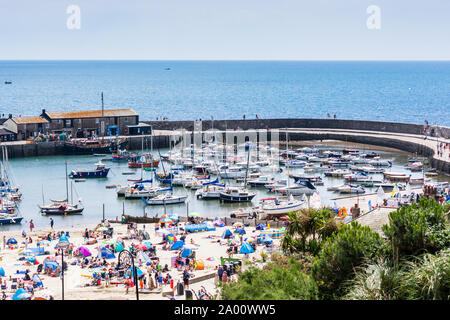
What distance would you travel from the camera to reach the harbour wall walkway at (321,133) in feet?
232

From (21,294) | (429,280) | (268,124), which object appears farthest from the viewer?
(268,124)

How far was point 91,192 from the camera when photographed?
5522 cm

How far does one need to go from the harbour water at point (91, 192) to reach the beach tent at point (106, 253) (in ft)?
42.2

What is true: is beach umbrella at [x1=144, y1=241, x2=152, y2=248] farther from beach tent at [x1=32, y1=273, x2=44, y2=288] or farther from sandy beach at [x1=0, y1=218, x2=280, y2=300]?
beach tent at [x1=32, y1=273, x2=44, y2=288]

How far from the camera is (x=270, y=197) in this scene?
167 ft

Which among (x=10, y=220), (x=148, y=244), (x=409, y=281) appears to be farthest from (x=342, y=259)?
(x=10, y=220)

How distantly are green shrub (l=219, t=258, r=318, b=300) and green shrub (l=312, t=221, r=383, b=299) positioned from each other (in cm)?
47

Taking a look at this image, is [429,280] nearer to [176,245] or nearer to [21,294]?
[21,294]

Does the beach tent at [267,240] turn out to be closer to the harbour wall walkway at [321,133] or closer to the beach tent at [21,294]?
the beach tent at [21,294]

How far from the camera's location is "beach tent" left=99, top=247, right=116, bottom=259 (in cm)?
2958

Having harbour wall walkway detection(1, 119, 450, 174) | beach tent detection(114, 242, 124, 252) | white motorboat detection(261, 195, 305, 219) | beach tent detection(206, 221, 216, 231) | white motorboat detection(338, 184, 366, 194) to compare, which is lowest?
white motorboat detection(338, 184, 366, 194)

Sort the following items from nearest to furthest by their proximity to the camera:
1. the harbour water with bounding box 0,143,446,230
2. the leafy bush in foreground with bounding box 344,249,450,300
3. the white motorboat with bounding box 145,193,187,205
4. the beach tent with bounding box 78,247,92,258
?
the leafy bush in foreground with bounding box 344,249,450,300, the beach tent with bounding box 78,247,92,258, the harbour water with bounding box 0,143,446,230, the white motorboat with bounding box 145,193,187,205

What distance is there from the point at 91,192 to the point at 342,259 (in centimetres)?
4134

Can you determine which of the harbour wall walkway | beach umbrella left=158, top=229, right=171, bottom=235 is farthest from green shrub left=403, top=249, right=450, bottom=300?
the harbour wall walkway
